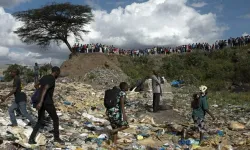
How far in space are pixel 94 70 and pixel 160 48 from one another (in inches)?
477

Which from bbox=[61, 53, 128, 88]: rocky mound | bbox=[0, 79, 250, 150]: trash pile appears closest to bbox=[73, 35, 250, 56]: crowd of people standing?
bbox=[61, 53, 128, 88]: rocky mound

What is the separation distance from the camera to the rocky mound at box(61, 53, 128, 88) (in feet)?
76.2

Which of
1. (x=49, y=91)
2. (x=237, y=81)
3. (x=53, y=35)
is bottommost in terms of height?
(x=237, y=81)

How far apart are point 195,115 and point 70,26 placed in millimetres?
22729

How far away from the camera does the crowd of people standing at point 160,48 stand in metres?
29.3

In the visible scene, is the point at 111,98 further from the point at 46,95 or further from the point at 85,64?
the point at 85,64

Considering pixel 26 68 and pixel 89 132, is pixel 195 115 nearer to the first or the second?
pixel 89 132

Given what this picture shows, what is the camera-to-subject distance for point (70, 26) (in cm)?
2780

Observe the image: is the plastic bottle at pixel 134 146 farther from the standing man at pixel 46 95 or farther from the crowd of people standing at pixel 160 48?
the crowd of people standing at pixel 160 48

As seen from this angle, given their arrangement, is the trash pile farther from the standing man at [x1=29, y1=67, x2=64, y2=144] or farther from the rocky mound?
the rocky mound

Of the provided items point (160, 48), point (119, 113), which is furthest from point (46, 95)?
point (160, 48)

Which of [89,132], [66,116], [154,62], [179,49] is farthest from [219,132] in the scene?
[179,49]

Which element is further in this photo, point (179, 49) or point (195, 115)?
point (179, 49)

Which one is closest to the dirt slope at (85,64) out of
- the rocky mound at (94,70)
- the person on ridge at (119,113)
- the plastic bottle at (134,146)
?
the rocky mound at (94,70)
